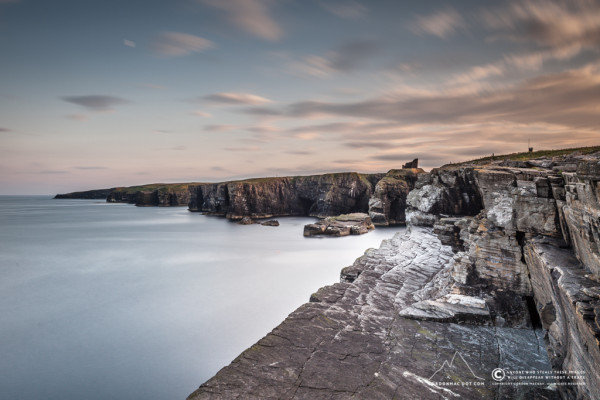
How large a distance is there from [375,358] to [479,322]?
3.88 metres

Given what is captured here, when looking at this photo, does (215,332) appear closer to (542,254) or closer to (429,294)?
(429,294)

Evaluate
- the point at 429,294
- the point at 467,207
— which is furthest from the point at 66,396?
the point at 467,207

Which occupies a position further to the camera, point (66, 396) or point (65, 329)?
point (65, 329)

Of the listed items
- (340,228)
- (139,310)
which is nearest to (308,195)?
(340,228)

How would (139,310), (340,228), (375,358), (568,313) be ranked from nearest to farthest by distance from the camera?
(568,313) < (375,358) < (139,310) < (340,228)

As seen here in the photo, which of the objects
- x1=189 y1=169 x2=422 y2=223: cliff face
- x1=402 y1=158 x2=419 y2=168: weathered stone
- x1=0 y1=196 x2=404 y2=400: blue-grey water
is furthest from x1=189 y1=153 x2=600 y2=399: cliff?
x1=189 y1=169 x2=422 y2=223: cliff face

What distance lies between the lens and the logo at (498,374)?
6480 mm

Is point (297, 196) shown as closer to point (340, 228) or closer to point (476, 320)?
point (340, 228)

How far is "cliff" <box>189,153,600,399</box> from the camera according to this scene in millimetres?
5715

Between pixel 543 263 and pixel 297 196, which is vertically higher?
pixel 297 196

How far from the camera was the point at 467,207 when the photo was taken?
19.8 meters

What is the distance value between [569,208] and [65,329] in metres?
23.9

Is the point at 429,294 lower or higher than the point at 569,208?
lower

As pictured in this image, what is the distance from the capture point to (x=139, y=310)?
19.9 metres
